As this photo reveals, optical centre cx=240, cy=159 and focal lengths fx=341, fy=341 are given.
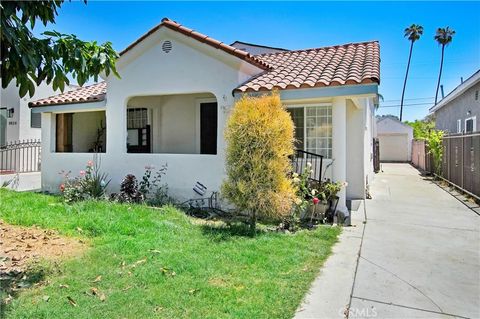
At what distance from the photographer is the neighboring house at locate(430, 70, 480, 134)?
15.9 metres

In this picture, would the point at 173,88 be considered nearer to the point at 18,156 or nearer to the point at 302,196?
the point at 302,196

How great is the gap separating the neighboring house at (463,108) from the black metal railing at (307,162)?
33.2ft

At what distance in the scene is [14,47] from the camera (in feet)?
13.0

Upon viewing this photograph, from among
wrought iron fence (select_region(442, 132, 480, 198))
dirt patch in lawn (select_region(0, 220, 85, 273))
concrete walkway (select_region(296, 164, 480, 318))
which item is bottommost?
concrete walkway (select_region(296, 164, 480, 318))

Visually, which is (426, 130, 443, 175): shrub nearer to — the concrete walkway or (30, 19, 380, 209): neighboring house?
(30, 19, 380, 209): neighboring house

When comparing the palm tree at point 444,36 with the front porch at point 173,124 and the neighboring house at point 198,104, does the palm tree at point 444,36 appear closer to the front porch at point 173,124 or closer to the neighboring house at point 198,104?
the neighboring house at point 198,104

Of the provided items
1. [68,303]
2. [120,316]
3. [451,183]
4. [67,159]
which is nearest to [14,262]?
[68,303]

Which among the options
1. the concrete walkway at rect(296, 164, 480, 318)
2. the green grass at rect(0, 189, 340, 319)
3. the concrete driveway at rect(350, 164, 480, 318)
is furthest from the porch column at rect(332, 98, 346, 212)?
the green grass at rect(0, 189, 340, 319)

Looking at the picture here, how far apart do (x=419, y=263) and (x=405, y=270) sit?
514 mm

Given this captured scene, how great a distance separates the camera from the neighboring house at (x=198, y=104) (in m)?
9.09

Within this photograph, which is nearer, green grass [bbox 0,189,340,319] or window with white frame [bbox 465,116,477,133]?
green grass [bbox 0,189,340,319]

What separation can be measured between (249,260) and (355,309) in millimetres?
1907

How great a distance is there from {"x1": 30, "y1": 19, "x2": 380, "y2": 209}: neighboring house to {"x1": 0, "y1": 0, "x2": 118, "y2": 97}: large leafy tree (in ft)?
16.4

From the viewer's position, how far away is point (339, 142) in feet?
29.5
